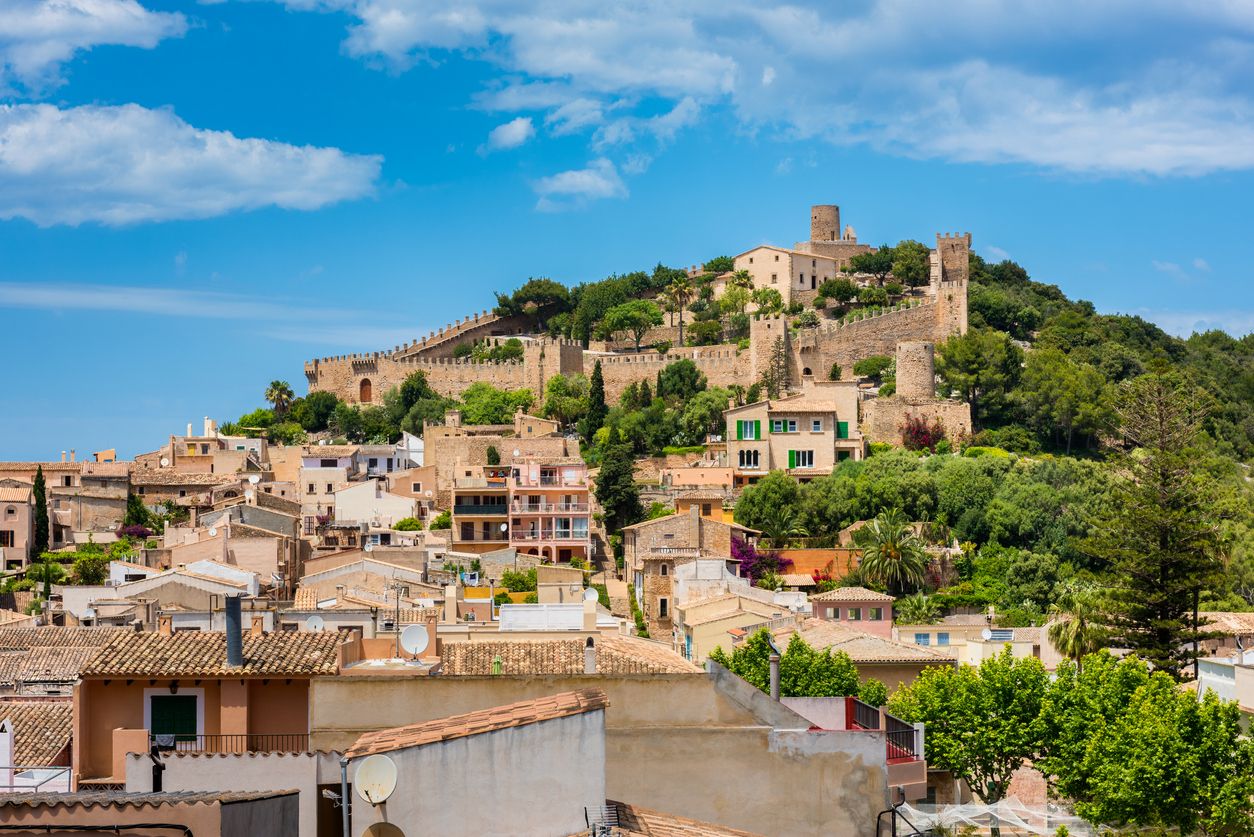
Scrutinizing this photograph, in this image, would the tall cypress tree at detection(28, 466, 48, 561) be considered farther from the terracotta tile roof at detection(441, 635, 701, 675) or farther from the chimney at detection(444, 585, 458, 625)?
the terracotta tile roof at detection(441, 635, 701, 675)

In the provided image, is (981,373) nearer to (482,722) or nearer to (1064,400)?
(1064,400)

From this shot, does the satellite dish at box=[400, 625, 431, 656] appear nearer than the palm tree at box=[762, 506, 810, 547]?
Yes

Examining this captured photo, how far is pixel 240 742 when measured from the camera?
38.5 ft

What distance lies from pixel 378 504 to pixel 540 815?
5162 cm

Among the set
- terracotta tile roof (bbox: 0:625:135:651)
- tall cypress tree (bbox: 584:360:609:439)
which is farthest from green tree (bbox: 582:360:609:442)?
terracotta tile roof (bbox: 0:625:135:651)

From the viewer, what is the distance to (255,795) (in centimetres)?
874

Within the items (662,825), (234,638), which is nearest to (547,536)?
(234,638)

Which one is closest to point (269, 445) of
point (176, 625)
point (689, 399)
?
point (689, 399)

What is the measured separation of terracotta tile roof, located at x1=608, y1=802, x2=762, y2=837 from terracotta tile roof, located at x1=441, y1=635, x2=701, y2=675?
589 cm

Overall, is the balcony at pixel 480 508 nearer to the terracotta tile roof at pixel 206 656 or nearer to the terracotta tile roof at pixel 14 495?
the terracotta tile roof at pixel 14 495

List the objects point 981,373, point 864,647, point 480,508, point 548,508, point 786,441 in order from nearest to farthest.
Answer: point 864,647
point 548,508
point 480,508
point 786,441
point 981,373

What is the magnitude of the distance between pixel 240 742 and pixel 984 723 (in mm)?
17755

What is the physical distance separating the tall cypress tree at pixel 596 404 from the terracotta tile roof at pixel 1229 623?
110 ft

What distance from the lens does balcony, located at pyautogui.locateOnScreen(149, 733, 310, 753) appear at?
37.9 ft
